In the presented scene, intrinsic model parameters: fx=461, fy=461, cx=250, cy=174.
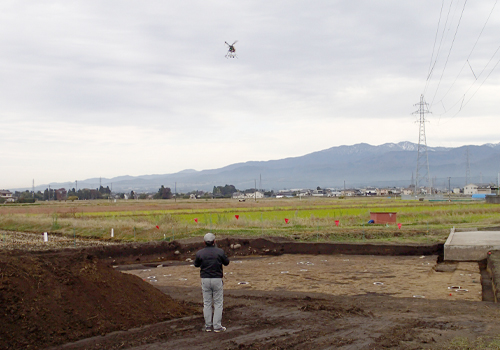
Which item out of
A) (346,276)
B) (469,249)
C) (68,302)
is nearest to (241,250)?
(346,276)

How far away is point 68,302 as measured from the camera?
373 inches

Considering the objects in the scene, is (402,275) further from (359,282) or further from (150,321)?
(150,321)

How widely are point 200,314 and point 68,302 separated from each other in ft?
9.71

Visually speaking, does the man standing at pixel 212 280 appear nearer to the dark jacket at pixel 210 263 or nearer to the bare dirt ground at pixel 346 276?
the dark jacket at pixel 210 263

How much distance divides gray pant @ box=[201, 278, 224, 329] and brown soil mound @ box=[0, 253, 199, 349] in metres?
1.42

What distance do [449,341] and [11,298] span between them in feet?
26.7

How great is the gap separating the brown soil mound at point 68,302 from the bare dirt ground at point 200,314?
0.8 inches

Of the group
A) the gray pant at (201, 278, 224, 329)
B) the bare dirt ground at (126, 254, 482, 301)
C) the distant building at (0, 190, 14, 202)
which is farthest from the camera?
the distant building at (0, 190, 14, 202)

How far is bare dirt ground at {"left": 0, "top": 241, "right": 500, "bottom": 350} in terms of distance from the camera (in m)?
8.40

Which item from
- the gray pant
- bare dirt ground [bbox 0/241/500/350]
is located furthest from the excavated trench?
the gray pant

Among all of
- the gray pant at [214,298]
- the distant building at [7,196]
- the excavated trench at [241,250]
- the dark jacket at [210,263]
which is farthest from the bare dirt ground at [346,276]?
the distant building at [7,196]

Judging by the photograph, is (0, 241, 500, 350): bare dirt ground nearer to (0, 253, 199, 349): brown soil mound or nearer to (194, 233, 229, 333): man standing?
(0, 253, 199, 349): brown soil mound

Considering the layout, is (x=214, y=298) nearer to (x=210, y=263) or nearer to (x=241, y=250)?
(x=210, y=263)

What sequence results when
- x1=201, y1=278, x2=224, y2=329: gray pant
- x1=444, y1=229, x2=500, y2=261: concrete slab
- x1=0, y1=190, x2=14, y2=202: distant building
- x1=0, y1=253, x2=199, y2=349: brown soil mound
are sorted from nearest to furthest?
1. x1=0, y1=253, x2=199, y2=349: brown soil mound
2. x1=201, y1=278, x2=224, y2=329: gray pant
3. x1=444, y1=229, x2=500, y2=261: concrete slab
4. x1=0, y1=190, x2=14, y2=202: distant building
